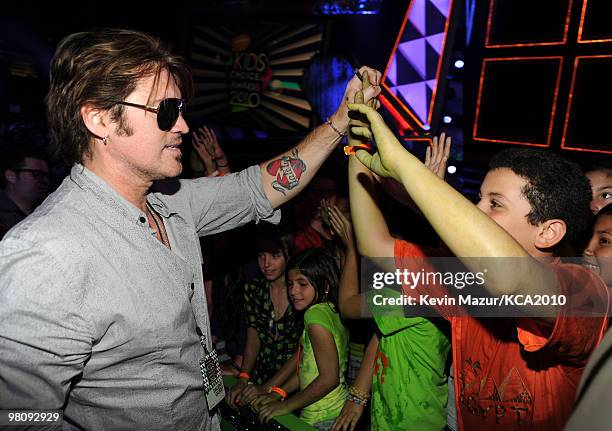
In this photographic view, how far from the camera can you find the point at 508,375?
165 cm

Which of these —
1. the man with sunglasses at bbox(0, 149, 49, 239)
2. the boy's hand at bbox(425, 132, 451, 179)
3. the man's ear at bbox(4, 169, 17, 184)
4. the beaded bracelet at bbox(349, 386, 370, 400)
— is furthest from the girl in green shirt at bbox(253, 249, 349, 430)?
the man's ear at bbox(4, 169, 17, 184)

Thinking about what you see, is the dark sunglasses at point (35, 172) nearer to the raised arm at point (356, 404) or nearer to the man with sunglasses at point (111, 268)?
the man with sunglasses at point (111, 268)

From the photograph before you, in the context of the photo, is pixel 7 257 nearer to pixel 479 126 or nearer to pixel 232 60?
pixel 479 126

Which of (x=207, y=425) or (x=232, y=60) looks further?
(x=232, y=60)

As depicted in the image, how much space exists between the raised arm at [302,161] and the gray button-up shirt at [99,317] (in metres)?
0.59

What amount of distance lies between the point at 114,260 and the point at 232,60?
645 cm

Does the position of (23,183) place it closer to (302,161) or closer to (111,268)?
(302,161)

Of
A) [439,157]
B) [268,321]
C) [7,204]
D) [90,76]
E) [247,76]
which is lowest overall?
[268,321]

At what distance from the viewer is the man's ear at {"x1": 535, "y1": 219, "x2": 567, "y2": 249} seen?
63.8 inches

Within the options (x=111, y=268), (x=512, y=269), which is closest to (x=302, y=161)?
(x=111, y=268)

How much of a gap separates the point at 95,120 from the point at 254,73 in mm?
5871

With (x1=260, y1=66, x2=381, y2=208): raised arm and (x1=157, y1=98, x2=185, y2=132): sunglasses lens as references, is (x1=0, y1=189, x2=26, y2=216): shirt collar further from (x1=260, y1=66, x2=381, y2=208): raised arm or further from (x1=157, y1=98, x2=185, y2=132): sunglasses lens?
(x1=157, y1=98, x2=185, y2=132): sunglasses lens

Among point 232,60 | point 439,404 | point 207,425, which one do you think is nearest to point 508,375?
point 439,404

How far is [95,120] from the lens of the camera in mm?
1654
